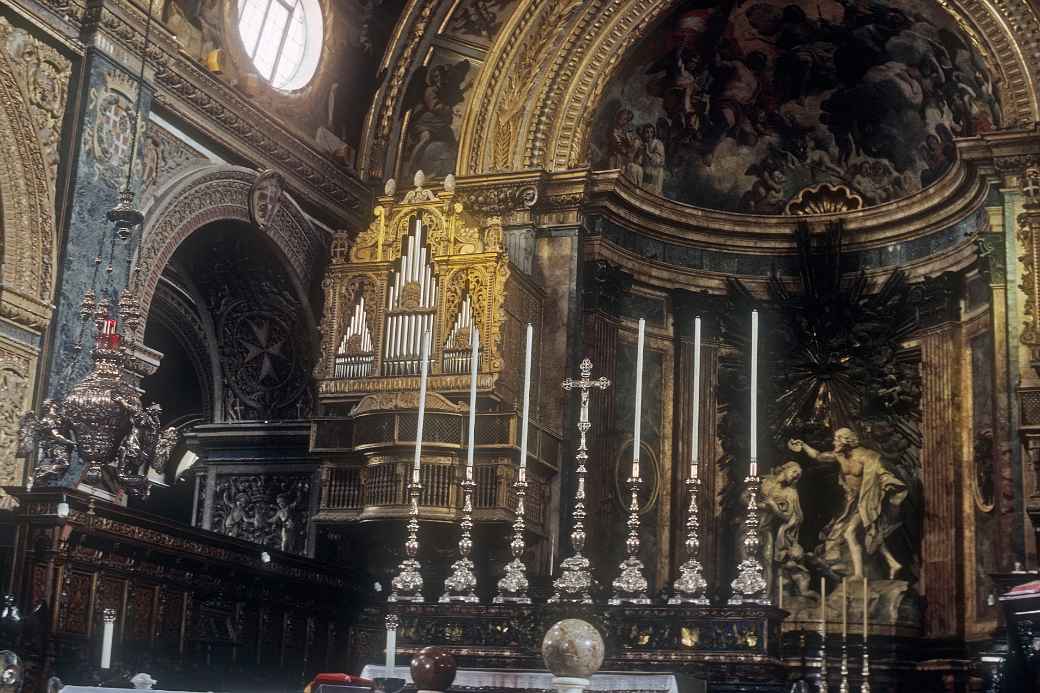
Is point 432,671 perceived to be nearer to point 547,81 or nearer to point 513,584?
point 513,584

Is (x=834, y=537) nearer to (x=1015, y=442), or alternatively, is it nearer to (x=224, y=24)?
(x=1015, y=442)

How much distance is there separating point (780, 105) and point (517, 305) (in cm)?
480

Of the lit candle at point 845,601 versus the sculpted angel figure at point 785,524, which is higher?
the sculpted angel figure at point 785,524

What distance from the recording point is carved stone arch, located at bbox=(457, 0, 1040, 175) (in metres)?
17.4

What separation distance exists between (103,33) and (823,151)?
352 inches

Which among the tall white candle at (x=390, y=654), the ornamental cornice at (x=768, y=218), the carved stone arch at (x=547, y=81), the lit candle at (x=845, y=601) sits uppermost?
the carved stone arch at (x=547, y=81)

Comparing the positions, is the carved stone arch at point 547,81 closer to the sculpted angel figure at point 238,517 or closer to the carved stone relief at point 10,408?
the sculpted angel figure at point 238,517

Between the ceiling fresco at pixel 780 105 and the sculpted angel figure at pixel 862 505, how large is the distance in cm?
319

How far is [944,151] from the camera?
687 inches

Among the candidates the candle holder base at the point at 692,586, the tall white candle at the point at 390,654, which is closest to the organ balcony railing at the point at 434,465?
the candle holder base at the point at 692,586

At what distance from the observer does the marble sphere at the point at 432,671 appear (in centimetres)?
615

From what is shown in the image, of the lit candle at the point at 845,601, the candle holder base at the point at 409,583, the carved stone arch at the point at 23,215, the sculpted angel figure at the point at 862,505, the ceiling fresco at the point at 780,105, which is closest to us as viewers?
the candle holder base at the point at 409,583

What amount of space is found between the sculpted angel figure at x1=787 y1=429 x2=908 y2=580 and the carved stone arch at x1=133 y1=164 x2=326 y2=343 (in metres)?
6.24

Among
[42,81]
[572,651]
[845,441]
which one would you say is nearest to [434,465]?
[845,441]
